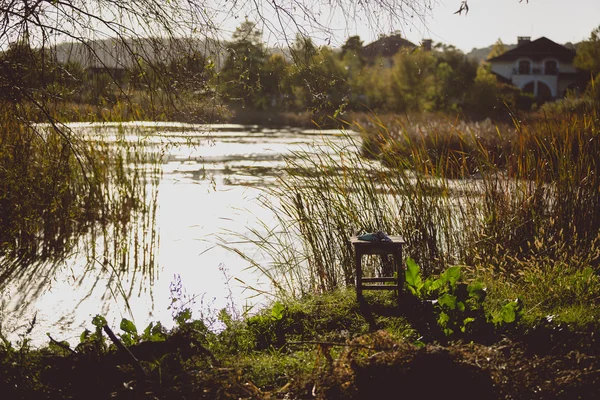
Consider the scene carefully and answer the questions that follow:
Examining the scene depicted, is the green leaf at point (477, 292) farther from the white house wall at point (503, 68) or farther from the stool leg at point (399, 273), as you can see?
the white house wall at point (503, 68)

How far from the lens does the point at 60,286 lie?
19.6ft

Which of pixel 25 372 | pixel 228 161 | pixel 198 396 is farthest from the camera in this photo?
pixel 228 161

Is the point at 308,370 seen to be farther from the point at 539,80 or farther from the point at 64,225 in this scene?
the point at 539,80

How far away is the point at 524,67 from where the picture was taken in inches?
1625

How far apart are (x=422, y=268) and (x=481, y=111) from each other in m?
27.5

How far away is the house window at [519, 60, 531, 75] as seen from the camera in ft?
134

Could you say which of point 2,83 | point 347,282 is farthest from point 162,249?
point 2,83

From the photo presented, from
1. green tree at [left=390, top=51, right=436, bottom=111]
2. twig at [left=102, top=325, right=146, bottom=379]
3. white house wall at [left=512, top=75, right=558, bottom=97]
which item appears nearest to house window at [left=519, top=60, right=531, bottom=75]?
white house wall at [left=512, top=75, right=558, bottom=97]

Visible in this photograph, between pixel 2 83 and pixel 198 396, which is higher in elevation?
pixel 2 83

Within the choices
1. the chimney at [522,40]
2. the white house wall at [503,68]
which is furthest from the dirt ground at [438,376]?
the chimney at [522,40]

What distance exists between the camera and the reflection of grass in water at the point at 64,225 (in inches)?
225

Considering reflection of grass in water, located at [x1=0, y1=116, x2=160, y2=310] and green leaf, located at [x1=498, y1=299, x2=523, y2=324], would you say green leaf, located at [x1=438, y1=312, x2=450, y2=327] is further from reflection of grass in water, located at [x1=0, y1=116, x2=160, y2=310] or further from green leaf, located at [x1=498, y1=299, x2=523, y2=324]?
reflection of grass in water, located at [x1=0, y1=116, x2=160, y2=310]

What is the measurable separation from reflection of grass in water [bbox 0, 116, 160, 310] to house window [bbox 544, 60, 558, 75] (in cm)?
3655

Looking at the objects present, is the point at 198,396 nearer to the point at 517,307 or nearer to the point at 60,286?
the point at 517,307
